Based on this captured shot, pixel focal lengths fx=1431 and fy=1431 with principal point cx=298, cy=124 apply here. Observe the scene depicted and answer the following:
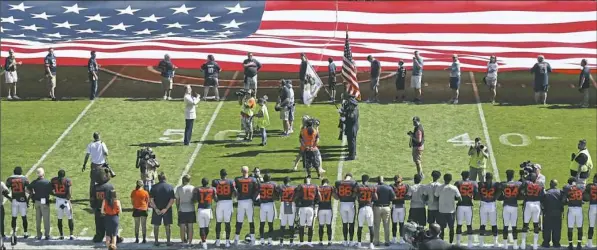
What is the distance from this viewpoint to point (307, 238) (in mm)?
28578

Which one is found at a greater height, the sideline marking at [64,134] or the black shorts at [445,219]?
the sideline marking at [64,134]

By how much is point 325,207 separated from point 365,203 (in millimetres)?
785

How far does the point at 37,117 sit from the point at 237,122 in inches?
211

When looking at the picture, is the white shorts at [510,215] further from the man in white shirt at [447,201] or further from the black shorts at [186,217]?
the black shorts at [186,217]

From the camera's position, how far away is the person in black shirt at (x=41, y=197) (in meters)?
28.2

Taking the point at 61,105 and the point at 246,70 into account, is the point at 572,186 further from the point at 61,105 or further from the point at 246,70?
the point at 61,105

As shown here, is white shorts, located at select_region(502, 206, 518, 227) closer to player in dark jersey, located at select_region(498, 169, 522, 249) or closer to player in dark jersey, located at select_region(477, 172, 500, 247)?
player in dark jersey, located at select_region(498, 169, 522, 249)

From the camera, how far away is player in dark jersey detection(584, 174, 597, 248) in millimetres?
27719

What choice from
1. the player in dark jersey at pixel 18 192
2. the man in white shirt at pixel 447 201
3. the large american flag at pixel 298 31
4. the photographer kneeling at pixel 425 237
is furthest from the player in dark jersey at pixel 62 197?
the large american flag at pixel 298 31

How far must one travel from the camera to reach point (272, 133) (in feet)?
119

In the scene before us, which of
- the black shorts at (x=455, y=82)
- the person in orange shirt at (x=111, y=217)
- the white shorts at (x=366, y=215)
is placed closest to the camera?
the person in orange shirt at (x=111, y=217)

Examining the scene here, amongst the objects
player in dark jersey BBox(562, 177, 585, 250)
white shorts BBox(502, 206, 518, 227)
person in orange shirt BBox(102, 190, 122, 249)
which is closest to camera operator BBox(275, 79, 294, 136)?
person in orange shirt BBox(102, 190, 122, 249)

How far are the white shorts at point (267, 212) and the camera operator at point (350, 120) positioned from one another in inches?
223

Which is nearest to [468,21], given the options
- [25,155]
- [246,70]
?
[246,70]
